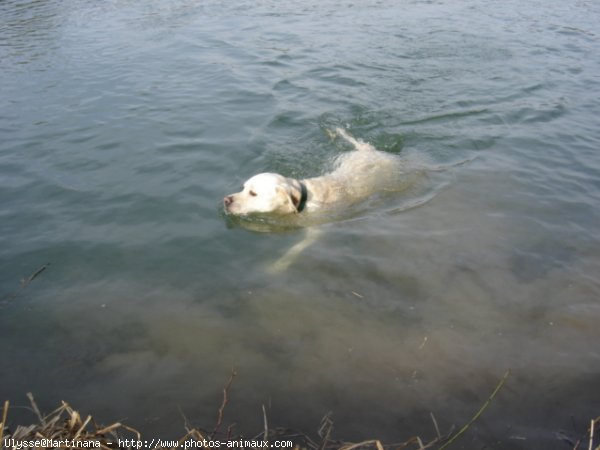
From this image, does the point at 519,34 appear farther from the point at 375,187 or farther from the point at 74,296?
the point at 74,296

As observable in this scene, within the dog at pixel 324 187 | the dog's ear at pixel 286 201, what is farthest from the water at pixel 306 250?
the dog's ear at pixel 286 201

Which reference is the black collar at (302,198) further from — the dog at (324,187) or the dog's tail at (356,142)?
the dog's tail at (356,142)

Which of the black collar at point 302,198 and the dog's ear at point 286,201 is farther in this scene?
the black collar at point 302,198

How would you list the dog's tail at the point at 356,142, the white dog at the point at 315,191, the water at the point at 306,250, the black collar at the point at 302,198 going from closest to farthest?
the water at the point at 306,250 < the white dog at the point at 315,191 < the black collar at the point at 302,198 < the dog's tail at the point at 356,142

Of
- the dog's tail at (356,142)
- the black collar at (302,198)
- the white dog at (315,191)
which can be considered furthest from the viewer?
the dog's tail at (356,142)

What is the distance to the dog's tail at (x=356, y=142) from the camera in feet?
25.0

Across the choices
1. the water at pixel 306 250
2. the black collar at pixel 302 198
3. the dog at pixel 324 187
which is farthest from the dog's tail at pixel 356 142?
the black collar at pixel 302 198

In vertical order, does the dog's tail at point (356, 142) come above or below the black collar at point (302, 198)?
above

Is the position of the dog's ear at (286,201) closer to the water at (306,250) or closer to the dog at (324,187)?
the dog at (324,187)

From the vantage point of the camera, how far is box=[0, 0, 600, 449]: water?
351 centimetres

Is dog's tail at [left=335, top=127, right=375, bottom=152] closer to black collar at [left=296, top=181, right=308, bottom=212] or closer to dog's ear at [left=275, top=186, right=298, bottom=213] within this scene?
black collar at [left=296, top=181, right=308, bottom=212]

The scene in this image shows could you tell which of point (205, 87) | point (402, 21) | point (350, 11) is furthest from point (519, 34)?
point (205, 87)

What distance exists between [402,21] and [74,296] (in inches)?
512

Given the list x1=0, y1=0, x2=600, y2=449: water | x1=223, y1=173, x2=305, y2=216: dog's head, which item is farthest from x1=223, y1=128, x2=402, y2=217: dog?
Answer: x1=0, y1=0, x2=600, y2=449: water
